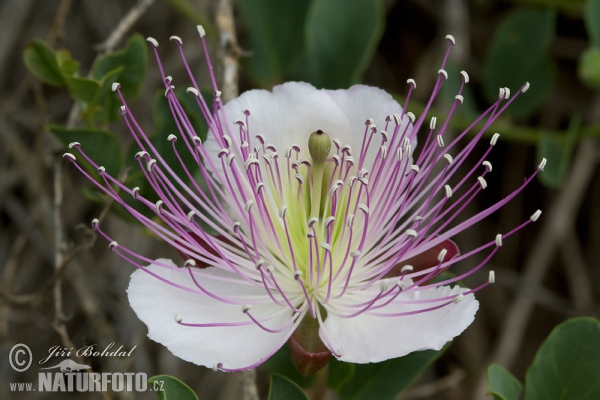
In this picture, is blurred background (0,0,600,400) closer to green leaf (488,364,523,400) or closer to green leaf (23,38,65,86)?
green leaf (23,38,65,86)

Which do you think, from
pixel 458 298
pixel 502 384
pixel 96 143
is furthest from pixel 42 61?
pixel 502 384

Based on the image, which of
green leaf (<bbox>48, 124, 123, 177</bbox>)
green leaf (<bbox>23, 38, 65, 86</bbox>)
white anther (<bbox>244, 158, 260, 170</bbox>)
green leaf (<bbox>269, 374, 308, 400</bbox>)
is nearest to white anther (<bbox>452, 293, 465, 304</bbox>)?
green leaf (<bbox>269, 374, 308, 400</bbox>)

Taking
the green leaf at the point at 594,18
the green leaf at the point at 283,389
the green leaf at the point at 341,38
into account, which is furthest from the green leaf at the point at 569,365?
the green leaf at the point at 594,18

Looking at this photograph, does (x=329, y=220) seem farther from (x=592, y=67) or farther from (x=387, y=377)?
(x=592, y=67)

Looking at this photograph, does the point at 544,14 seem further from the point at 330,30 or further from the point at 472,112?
the point at 330,30

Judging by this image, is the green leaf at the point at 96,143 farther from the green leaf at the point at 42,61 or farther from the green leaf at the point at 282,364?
the green leaf at the point at 282,364

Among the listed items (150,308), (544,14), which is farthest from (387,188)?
(544,14)
